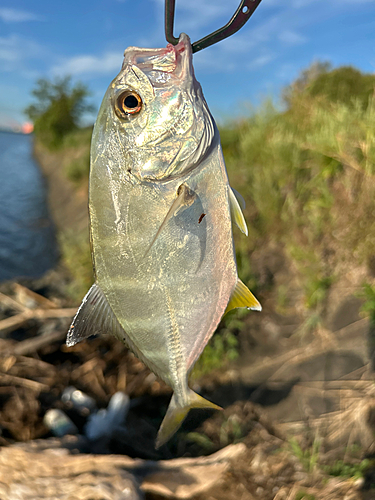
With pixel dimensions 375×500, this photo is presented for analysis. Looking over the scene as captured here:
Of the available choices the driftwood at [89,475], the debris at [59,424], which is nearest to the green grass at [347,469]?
the driftwood at [89,475]

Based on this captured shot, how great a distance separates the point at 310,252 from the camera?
176 inches

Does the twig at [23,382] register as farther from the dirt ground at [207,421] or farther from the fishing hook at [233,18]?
the fishing hook at [233,18]

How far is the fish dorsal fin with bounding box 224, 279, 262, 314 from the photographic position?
1217 mm

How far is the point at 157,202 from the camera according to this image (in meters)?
1.11

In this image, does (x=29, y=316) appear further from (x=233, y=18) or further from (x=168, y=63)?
(x=233, y=18)

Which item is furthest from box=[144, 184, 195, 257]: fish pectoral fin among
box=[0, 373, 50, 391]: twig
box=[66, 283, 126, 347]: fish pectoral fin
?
box=[0, 373, 50, 391]: twig

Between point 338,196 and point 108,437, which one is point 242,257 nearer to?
point 338,196

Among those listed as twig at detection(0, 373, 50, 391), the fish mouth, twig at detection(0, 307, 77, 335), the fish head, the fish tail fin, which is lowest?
twig at detection(0, 373, 50, 391)

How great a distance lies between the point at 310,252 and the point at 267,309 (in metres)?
0.96

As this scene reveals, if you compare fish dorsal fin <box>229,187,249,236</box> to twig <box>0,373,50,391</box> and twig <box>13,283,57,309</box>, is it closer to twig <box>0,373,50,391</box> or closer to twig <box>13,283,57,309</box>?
twig <box>0,373,50,391</box>

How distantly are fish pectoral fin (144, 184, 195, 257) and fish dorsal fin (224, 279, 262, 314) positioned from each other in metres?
0.36

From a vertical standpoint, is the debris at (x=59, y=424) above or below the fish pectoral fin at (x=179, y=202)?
below

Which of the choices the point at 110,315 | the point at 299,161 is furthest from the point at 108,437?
the point at 299,161

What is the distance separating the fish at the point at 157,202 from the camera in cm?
110
